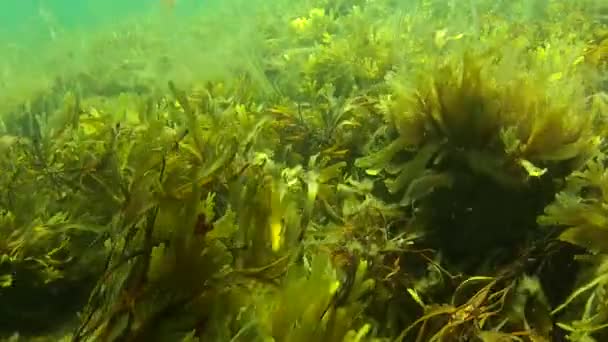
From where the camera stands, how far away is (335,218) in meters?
2.10

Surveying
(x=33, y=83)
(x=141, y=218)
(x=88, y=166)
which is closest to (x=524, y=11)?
(x=88, y=166)

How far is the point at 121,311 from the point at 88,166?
1.04 meters

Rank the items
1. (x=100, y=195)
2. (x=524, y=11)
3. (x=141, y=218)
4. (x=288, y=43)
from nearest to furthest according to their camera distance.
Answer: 1. (x=141, y=218)
2. (x=100, y=195)
3. (x=524, y=11)
4. (x=288, y=43)

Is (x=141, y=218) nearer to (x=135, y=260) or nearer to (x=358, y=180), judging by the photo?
(x=135, y=260)

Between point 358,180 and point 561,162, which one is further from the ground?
point 561,162

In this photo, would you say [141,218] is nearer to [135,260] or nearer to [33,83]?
[135,260]

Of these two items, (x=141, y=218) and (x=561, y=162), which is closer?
(x=141, y=218)

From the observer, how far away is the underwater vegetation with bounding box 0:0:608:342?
1.30 meters

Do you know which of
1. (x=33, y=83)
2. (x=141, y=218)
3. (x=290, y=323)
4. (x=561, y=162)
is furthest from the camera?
(x=33, y=83)

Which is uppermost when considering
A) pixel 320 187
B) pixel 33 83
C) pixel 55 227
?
pixel 55 227

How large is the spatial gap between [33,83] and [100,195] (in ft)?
15.3

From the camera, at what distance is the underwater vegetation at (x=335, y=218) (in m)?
1.30

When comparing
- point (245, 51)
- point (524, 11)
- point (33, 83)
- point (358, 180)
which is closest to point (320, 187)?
point (358, 180)

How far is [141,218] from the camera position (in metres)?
1.40
